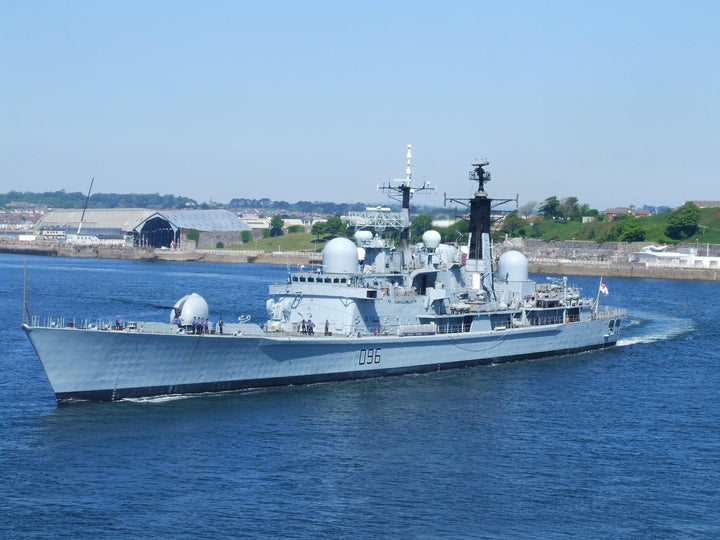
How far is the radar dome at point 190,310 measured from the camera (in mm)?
36125

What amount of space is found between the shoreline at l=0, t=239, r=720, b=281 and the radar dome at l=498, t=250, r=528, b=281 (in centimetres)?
5002

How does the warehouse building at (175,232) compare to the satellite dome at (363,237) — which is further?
the warehouse building at (175,232)

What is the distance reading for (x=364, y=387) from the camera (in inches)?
1566

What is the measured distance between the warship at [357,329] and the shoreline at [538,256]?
5171 centimetres

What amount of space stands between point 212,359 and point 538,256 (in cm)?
10833

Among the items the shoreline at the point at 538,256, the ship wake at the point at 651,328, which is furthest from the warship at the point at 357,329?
the shoreline at the point at 538,256

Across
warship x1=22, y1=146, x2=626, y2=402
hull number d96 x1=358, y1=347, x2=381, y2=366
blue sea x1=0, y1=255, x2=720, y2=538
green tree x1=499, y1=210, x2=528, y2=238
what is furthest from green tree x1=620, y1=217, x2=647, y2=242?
hull number d96 x1=358, y1=347, x2=381, y2=366

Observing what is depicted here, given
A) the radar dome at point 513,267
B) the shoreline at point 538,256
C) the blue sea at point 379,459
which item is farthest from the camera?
the shoreline at point 538,256

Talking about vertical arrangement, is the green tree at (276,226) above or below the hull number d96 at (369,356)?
above

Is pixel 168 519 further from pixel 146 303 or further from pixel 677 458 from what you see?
pixel 146 303

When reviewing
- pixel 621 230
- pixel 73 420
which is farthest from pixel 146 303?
pixel 621 230

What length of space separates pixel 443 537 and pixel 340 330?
18524 mm

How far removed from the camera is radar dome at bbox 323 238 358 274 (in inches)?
1655

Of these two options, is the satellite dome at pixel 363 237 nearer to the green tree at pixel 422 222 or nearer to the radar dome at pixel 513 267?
the green tree at pixel 422 222
